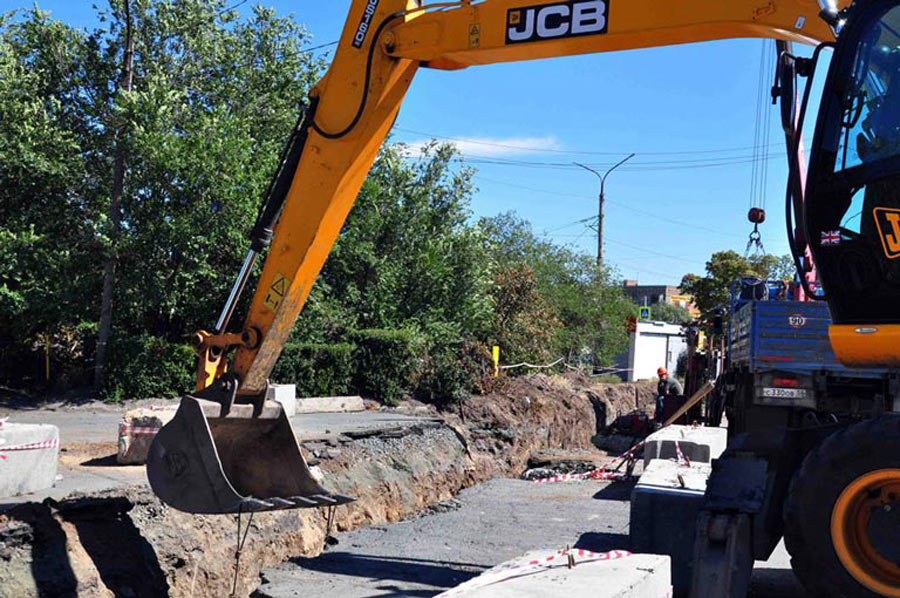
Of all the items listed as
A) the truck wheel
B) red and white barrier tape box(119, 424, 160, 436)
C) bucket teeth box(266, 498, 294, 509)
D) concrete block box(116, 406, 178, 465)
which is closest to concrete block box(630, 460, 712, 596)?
the truck wheel

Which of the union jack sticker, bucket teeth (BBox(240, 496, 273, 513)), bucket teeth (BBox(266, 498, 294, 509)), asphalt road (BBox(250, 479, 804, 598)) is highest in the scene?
the union jack sticker

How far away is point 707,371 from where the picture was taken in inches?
781

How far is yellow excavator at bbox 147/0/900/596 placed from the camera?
518 cm

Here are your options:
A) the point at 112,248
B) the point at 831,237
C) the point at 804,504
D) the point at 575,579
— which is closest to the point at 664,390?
the point at 112,248

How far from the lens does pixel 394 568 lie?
8891 millimetres

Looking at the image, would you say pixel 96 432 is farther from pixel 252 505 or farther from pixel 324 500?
pixel 252 505

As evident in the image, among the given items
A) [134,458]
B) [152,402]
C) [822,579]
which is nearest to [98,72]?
[152,402]

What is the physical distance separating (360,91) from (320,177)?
75 cm

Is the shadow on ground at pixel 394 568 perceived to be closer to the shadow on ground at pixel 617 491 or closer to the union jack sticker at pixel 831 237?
the union jack sticker at pixel 831 237

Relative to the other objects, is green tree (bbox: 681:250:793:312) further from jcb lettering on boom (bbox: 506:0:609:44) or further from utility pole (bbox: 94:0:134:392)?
jcb lettering on boom (bbox: 506:0:609:44)

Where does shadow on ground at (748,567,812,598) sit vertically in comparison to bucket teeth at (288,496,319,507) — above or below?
below

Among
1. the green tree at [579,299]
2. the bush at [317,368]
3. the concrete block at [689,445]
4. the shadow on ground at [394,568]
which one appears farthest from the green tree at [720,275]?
the shadow on ground at [394,568]

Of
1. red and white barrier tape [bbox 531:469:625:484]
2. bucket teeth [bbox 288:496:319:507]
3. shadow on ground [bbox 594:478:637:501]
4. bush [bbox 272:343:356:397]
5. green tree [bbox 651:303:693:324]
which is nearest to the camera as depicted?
bucket teeth [bbox 288:496:319:507]

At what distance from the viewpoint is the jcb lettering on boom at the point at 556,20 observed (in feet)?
20.5
